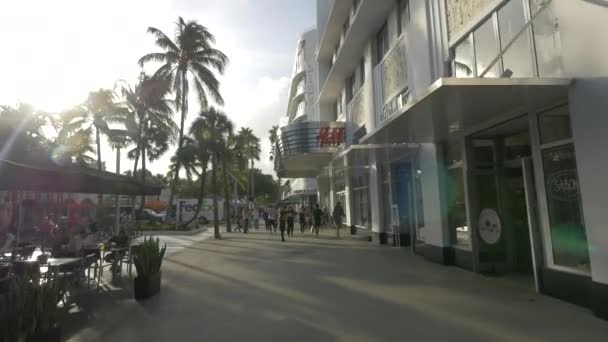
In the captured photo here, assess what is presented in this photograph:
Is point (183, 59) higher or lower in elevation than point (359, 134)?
higher

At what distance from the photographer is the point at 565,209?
20.6ft

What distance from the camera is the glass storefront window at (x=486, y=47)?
7.53m

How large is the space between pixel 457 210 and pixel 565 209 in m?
3.43

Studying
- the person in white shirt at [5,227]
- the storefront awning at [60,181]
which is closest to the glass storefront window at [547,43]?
the storefront awning at [60,181]

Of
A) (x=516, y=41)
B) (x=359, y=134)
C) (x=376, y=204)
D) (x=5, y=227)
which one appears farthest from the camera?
(x=359, y=134)

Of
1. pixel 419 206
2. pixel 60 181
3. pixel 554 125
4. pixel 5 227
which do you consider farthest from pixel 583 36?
pixel 5 227

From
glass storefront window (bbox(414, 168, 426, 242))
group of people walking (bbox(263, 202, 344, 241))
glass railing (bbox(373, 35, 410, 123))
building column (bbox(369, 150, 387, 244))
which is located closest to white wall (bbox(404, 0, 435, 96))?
glass railing (bbox(373, 35, 410, 123))

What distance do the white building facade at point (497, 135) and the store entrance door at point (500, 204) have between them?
0.08 feet

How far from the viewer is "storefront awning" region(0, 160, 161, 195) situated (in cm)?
571

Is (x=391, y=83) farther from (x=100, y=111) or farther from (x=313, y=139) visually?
(x=100, y=111)

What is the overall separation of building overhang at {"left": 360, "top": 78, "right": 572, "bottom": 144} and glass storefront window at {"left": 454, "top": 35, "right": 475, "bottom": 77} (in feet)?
4.05

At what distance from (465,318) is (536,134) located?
3.40m

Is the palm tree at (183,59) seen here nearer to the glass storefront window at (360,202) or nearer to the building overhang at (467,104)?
the glass storefront window at (360,202)

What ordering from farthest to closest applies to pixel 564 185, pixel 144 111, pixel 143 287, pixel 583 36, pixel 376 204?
pixel 144 111
pixel 376 204
pixel 143 287
pixel 564 185
pixel 583 36
